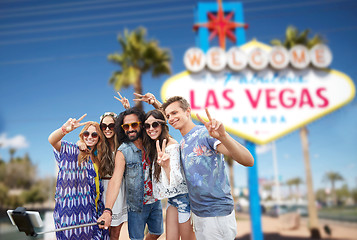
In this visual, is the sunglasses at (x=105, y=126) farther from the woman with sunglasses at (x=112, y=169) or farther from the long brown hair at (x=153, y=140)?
the long brown hair at (x=153, y=140)

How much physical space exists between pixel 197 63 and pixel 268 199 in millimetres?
73029

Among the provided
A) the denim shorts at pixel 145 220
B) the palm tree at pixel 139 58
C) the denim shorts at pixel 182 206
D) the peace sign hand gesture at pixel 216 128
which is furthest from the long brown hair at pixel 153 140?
the palm tree at pixel 139 58

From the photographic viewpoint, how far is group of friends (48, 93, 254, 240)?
7.80 ft

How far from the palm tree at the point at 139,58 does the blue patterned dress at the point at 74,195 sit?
1444 centimetres

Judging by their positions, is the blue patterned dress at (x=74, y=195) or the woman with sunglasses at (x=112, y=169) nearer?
the blue patterned dress at (x=74, y=195)

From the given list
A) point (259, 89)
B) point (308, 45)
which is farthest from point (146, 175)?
point (308, 45)

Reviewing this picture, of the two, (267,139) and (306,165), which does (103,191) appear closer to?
(267,139)

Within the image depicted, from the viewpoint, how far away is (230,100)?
8.98 meters

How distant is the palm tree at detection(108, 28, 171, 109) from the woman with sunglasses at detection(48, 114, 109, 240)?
47.2 ft

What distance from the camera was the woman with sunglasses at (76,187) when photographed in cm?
255

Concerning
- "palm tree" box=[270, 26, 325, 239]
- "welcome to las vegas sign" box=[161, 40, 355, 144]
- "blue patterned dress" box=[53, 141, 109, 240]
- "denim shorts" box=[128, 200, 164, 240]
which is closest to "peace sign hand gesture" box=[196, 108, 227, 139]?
"denim shorts" box=[128, 200, 164, 240]

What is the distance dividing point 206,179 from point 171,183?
331mm

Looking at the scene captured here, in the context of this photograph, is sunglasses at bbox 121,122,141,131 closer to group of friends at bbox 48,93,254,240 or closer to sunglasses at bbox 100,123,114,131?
group of friends at bbox 48,93,254,240

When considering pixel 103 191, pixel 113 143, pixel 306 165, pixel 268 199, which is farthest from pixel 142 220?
pixel 268 199
